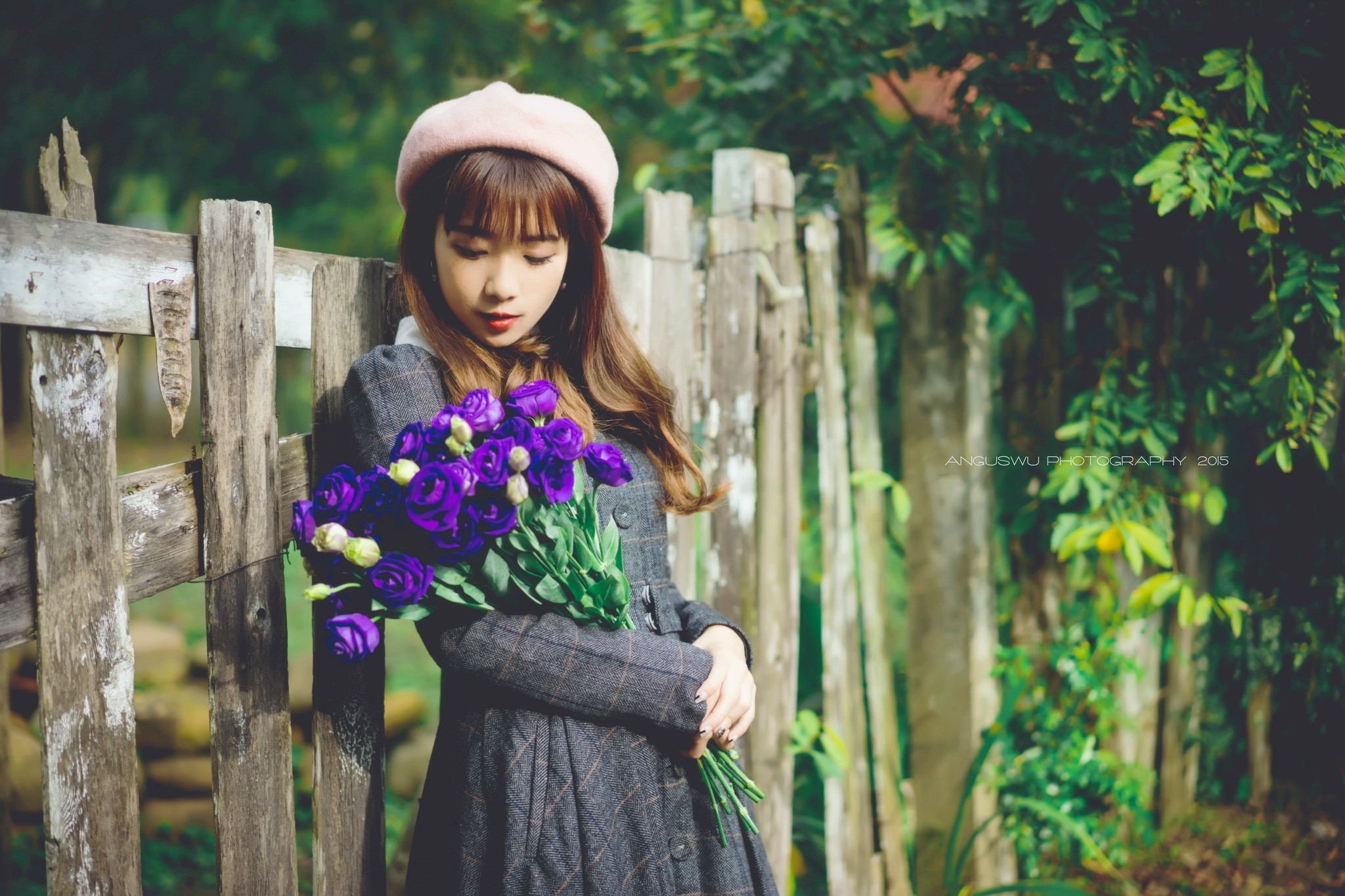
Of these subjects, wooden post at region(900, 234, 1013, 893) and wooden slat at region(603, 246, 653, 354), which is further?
wooden post at region(900, 234, 1013, 893)

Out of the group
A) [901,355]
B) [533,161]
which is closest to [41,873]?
[533,161]

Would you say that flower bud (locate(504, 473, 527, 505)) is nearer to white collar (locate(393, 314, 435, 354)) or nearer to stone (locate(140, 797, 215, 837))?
white collar (locate(393, 314, 435, 354))

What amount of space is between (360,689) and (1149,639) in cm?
264

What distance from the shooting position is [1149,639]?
3.11m

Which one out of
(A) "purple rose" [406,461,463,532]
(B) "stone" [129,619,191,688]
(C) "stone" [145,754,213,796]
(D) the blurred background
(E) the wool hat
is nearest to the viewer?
(A) "purple rose" [406,461,463,532]

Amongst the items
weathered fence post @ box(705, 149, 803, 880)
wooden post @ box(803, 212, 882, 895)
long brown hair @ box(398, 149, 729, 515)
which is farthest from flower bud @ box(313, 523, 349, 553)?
wooden post @ box(803, 212, 882, 895)

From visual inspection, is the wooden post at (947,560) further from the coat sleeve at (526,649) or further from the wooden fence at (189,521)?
the coat sleeve at (526,649)

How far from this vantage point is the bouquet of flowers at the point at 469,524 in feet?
3.96

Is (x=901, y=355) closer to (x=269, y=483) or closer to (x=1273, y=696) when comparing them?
(x=1273, y=696)

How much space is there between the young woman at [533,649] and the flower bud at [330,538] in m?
0.19

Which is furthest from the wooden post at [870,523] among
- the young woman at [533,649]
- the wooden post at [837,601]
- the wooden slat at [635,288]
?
the young woman at [533,649]

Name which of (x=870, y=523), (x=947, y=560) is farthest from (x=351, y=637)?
(x=947, y=560)

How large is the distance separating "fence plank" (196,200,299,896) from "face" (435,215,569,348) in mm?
266

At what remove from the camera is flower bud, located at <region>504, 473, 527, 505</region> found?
1.23m
